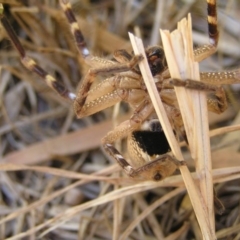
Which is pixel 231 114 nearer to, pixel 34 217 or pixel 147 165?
pixel 147 165

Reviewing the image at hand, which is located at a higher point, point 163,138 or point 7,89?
point 7,89

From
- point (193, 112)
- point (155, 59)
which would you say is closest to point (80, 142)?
point (155, 59)

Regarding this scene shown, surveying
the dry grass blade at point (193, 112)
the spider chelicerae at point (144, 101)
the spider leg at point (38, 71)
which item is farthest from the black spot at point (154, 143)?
the spider leg at point (38, 71)

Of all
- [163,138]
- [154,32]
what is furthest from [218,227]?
[154,32]

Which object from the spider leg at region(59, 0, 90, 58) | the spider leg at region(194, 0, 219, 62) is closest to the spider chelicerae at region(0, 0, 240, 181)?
the spider leg at region(194, 0, 219, 62)

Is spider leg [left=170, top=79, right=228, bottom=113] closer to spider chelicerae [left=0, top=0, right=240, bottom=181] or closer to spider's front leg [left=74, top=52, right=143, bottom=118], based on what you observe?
spider chelicerae [left=0, top=0, right=240, bottom=181]
